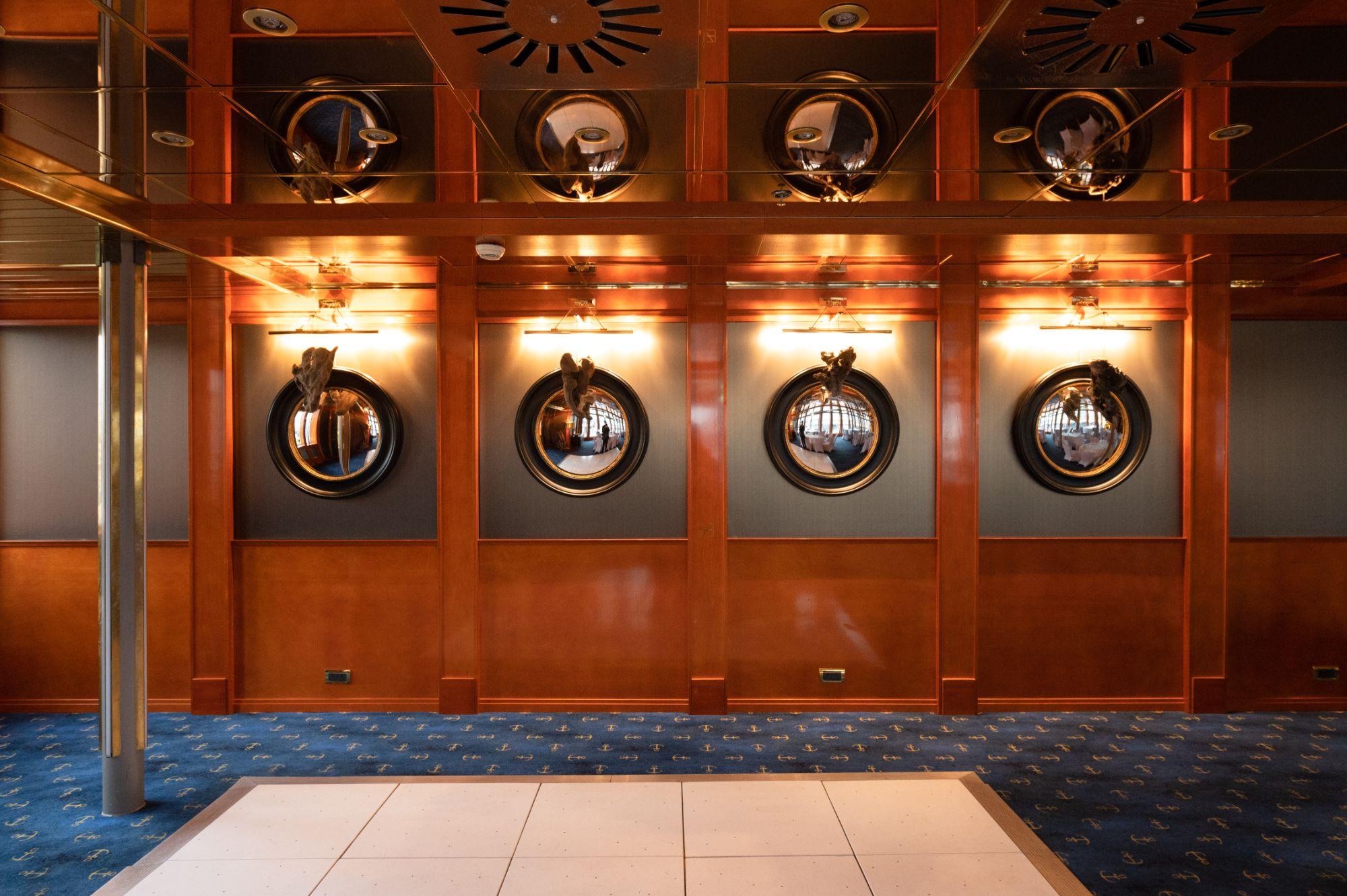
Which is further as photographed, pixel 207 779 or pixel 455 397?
pixel 455 397

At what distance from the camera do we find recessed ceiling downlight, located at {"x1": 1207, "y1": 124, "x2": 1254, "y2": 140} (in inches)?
144

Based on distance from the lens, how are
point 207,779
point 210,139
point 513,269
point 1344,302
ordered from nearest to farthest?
1. point 210,139
2. point 207,779
3. point 513,269
4. point 1344,302

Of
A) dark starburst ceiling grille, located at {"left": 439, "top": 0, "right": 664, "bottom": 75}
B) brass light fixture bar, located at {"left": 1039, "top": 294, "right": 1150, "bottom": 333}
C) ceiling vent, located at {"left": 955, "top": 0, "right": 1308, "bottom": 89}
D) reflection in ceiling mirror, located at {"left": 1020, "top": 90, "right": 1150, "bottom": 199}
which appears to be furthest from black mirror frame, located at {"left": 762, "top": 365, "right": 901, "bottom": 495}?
dark starburst ceiling grille, located at {"left": 439, "top": 0, "right": 664, "bottom": 75}

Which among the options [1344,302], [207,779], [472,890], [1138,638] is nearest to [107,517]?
[207,779]

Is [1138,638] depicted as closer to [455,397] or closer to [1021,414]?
[1021,414]

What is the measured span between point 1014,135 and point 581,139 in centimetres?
222

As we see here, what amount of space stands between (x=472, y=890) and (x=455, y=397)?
3.72m

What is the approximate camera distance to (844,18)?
2986 millimetres

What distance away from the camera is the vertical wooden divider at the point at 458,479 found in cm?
628

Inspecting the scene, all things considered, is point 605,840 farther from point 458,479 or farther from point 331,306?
point 331,306

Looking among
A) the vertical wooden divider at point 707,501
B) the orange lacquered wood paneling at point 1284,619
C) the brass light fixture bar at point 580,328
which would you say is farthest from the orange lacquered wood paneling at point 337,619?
the orange lacquered wood paneling at point 1284,619

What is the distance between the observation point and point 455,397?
630 centimetres

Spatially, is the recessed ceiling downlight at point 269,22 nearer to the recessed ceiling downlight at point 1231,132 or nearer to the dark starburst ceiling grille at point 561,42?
the dark starburst ceiling grille at point 561,42

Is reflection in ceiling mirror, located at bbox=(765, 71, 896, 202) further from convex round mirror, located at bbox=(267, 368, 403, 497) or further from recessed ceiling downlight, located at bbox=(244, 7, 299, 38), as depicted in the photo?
convex round mirror, located at bbox=(267, 368, 403, 497)
